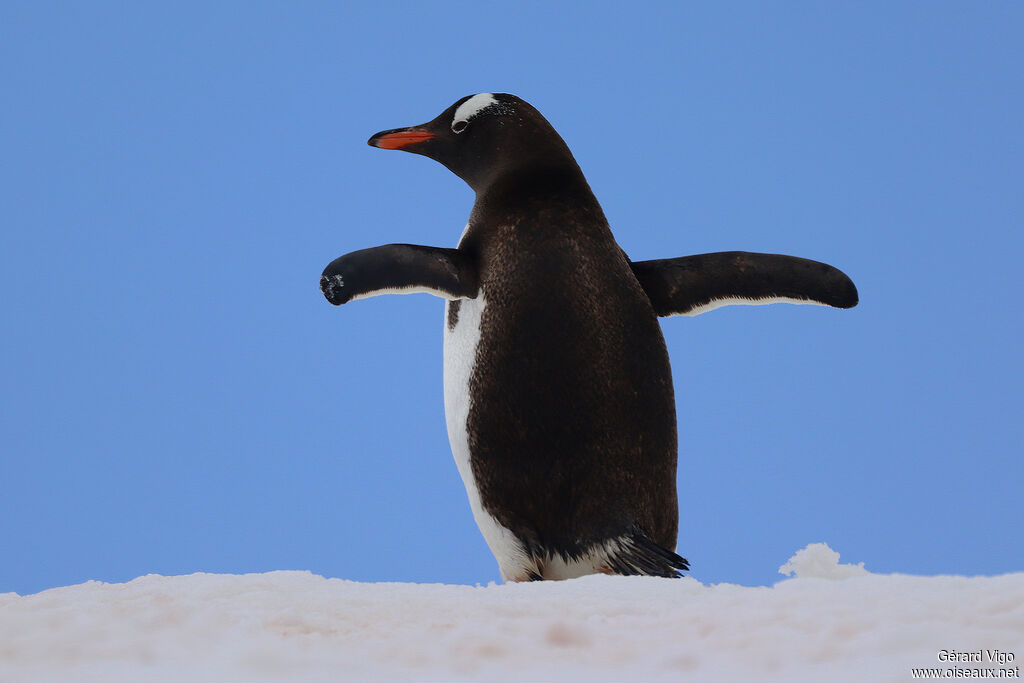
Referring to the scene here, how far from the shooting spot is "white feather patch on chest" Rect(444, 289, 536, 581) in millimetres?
1708

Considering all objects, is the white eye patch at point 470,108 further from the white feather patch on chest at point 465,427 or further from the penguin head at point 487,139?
the white feather patch on chest at point 465,427

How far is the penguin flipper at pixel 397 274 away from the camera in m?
1.62

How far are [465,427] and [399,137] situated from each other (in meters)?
0.71

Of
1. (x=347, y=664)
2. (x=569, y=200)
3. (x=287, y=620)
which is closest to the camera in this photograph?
(x=347, y=664)

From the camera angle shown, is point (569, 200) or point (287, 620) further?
point (569, 200)

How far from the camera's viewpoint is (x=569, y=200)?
182 cm

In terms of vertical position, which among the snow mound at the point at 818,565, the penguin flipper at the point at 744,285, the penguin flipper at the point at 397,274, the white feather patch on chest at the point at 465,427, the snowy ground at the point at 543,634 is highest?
the penguin flipper at the point at 744,285

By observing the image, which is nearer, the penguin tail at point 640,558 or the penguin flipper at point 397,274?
the penguin tail at point 640,558

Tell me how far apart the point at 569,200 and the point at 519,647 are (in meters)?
1.14

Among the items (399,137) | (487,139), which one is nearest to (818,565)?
(487,139)

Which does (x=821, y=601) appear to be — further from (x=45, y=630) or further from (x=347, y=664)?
(x=45, y=630)

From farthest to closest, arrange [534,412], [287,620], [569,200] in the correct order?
[569,200] < [534,412] < [287,620]

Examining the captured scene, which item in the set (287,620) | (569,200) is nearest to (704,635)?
(287,620)

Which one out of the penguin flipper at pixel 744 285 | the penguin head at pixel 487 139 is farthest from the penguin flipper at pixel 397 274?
the penguin flipper at pixel 744 285
